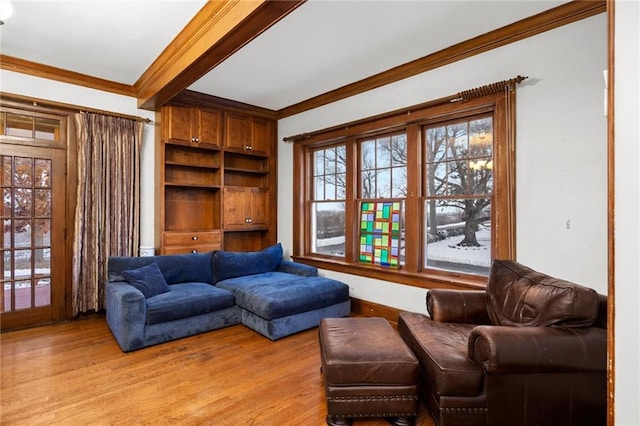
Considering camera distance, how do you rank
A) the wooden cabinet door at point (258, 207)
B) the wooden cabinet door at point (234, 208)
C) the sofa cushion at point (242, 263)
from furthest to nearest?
the wooden cabinet door at point (258, 207) < the wooden cabinet door at point (234, 208) < the sofa cushion at point (242, 263)

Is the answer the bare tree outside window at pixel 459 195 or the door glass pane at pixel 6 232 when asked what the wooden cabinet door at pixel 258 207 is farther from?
the door glass pane at pixel 6 232

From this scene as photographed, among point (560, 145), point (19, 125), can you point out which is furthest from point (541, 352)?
point (19, 125)

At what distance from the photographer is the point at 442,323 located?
2527 mm

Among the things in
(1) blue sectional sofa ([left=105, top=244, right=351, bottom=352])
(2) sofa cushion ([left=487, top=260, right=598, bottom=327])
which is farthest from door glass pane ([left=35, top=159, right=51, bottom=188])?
(2) sofa cushion ([left=487, top=260, right=598, bottom=327])

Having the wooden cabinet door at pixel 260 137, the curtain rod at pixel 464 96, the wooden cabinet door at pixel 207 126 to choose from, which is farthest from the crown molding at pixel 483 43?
the wooden cabinet door at pixel 207 126

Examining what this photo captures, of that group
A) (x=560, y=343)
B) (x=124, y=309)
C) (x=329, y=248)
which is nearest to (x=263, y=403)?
(x=124, y=309)

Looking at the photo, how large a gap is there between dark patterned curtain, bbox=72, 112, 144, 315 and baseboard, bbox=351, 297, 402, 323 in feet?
9.36

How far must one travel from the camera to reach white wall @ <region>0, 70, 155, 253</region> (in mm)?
3512

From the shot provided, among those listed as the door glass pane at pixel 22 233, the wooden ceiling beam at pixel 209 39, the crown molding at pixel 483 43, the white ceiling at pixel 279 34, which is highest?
the white ceiling at pixel 279 34

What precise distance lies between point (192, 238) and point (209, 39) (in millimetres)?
2663

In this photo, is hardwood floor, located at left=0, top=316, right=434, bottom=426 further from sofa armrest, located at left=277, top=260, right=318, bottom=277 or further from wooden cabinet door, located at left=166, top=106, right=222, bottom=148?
wooden cabinet door, located at left=166, top=106, right=222, bottom=148

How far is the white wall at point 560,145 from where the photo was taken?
2.44m

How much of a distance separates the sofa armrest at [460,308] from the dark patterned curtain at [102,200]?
3.61 meters

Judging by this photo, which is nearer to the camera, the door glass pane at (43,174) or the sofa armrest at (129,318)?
the sofa armrest at (129,318)
